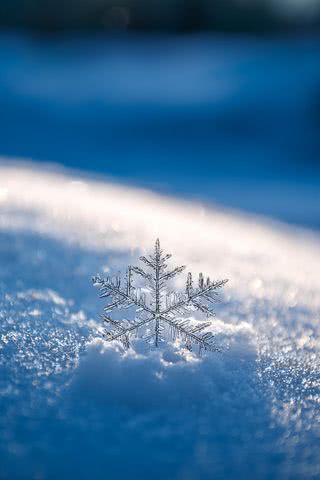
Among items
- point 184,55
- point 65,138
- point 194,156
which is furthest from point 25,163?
point 184,55

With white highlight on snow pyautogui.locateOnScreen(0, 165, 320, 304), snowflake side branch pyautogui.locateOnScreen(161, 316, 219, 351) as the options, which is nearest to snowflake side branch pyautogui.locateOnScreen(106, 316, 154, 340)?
snowflake side branch pyautogui.locateOnScreen(161, 316, 219, 351)

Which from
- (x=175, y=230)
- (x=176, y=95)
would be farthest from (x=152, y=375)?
(x=176, y=95)

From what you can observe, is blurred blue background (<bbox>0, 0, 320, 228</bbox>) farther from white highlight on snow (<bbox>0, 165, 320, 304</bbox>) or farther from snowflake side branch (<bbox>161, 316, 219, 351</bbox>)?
snowflake side branch (<bbox>161, 316, 219, 351</bbox>)

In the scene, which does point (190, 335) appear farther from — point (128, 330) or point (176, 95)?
point (176, 95)

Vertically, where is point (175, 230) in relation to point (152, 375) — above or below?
above

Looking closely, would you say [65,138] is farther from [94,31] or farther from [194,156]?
[94,31]
